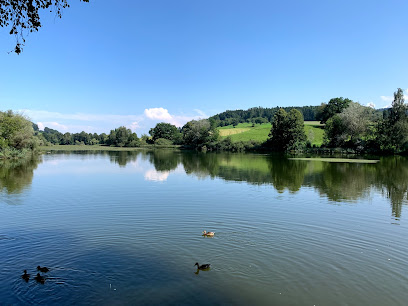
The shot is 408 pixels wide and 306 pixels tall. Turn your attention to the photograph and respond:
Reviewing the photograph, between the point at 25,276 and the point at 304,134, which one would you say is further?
the point at 304,134

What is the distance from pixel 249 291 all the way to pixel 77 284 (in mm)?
4729

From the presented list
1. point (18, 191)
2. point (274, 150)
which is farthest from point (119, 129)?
point (18, 191)

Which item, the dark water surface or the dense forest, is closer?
the dark water surface

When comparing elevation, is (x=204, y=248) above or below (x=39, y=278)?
below

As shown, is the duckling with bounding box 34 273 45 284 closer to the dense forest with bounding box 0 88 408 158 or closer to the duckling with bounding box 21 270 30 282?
the duckling with bounding box 21 270 30 282

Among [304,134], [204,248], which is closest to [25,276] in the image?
[204,248]

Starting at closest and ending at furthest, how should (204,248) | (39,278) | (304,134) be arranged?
(39,278), (204,248), (304,134)

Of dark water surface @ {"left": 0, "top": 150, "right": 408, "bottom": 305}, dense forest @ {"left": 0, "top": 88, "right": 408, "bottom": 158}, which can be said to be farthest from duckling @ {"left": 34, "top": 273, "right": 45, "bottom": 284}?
dense forest @ {"left": 0, "top": 88, "right": 408, "bottom": 158}

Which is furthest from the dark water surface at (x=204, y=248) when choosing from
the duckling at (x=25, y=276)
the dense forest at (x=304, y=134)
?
the dense forest at (x=304, y=134)

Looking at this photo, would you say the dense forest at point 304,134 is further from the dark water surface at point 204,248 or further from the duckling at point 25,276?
the duckling at point 25,276

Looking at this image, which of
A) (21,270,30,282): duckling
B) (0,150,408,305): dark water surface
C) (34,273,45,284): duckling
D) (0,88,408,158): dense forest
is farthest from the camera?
(0,88,408,158): dense forest

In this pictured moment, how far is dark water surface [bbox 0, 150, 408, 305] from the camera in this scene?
827 cm

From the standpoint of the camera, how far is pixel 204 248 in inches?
452

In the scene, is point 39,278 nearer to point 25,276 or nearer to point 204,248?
point 25,276
